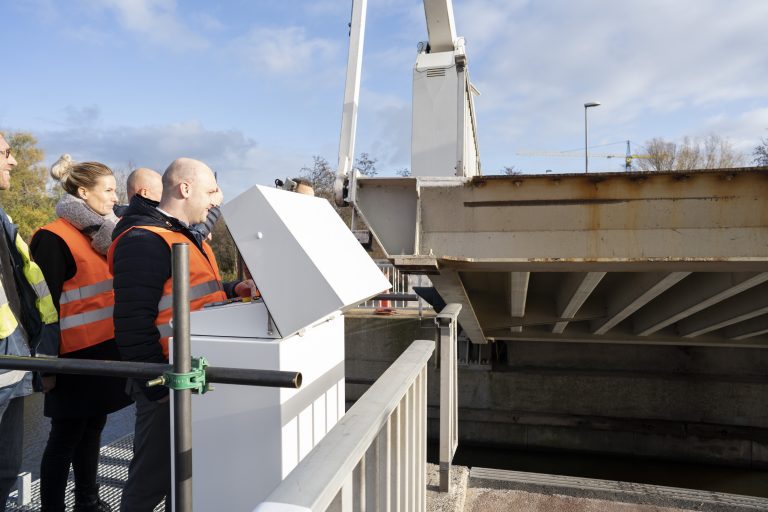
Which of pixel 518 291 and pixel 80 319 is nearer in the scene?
pixel 80 319

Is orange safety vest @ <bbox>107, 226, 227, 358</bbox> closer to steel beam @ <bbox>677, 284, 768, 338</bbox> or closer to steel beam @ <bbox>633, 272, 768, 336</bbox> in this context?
steel beam @ <bbox>633, 272, 768, 336</bbox>

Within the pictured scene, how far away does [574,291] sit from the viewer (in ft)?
16.6

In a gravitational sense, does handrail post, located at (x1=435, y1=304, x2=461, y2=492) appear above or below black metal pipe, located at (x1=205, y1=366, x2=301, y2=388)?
below

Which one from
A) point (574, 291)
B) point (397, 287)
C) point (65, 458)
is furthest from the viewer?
point (397, 287)

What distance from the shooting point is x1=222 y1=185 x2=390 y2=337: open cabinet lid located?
5.20ft

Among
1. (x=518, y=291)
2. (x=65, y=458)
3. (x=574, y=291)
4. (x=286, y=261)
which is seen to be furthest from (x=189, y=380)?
(x=574, y=291)

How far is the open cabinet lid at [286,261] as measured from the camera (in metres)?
1.59

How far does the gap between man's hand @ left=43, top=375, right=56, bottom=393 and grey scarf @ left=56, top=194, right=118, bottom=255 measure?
699 millimetres

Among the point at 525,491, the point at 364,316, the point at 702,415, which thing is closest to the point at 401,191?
the point at 525,491

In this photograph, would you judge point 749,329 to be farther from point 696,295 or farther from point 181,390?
point 181,390

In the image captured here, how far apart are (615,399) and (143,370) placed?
8.62m

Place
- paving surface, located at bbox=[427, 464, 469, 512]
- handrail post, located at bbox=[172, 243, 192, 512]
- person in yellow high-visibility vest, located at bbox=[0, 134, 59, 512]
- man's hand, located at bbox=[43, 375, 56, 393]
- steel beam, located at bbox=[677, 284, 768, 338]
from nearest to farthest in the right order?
handrail post, located at bbox=[172, 243, 192, 512], person in yellow high-visibility vest, located at bbox=[0, 134, 59, 512], man's hand, located at bbox=[43, 375, 56, 393], paving surface, located at bbox=[427, 464, 469, 512], steel beam, located at bbox=[677, 284, 768, 338]

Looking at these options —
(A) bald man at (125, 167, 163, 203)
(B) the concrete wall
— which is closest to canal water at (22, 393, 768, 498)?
(B) the concrete wall

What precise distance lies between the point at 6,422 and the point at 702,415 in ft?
30.4
